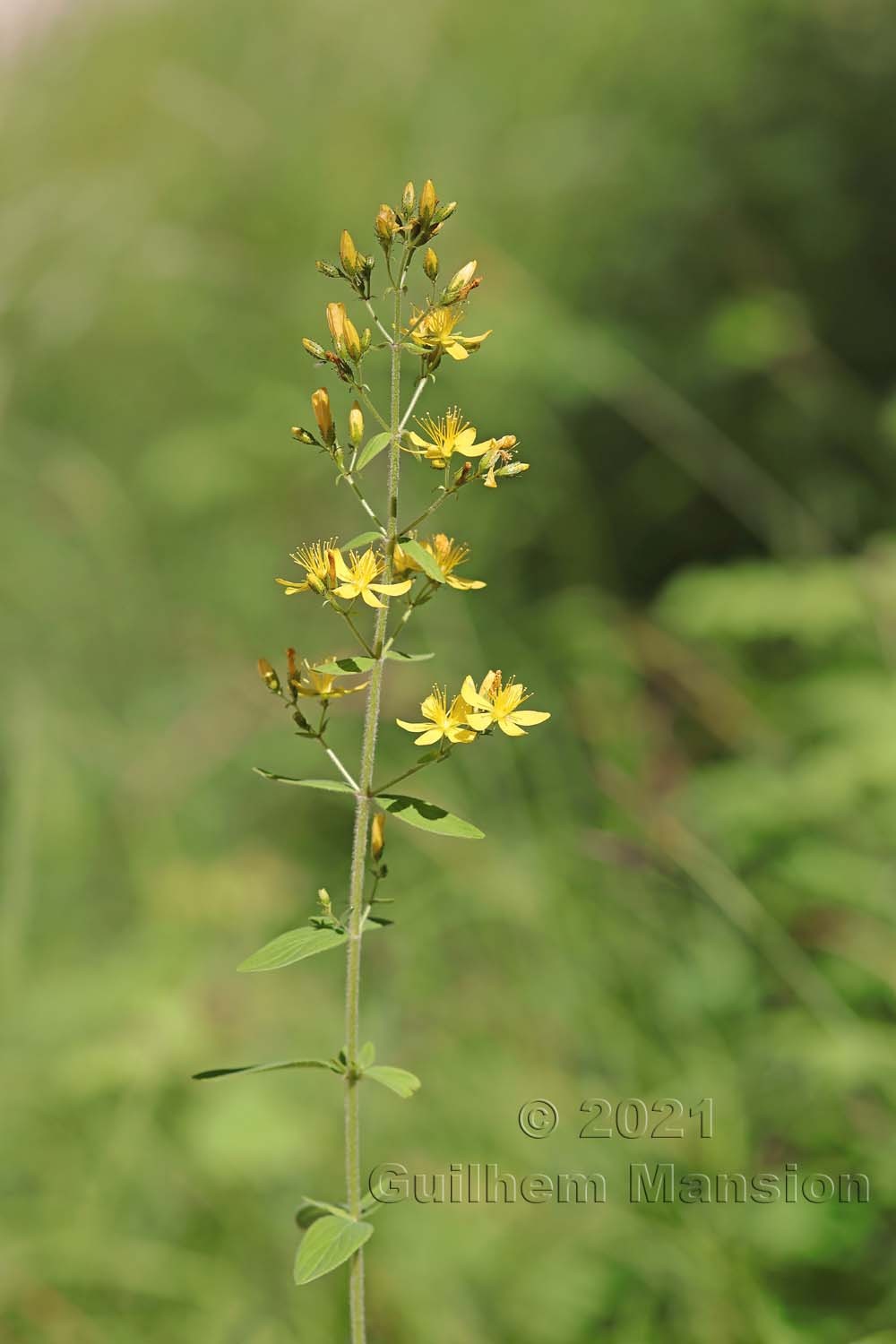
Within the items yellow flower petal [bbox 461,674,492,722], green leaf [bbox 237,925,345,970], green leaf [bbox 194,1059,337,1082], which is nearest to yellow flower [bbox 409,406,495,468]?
yellow flower petal [bbox 461,674,492,722]

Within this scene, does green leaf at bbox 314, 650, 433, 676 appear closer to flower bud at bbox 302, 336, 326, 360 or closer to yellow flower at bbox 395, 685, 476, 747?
yellow flower at bbox 395, 685, 476, 747

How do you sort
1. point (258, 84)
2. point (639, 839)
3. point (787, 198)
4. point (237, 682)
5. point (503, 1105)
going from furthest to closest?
point (258, 84)
point (787, 198)
point (237, 682)
point (639, 839)
point (503, 1105)

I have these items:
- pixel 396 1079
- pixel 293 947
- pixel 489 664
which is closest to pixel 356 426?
pixel 293 947

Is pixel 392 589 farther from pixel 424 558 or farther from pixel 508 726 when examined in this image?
pixel 508 726

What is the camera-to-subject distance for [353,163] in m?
4.60

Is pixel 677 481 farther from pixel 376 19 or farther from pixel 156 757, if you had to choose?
pixel 376 19

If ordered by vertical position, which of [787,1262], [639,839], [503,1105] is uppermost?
[639,839]

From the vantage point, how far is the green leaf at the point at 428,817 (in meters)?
1.02

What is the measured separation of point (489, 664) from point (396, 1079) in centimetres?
219

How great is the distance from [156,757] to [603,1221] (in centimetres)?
162

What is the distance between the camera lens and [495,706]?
1145 millimetres

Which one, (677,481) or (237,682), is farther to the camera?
(677,481)

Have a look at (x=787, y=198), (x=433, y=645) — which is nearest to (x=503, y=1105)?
(x=433, y=645)

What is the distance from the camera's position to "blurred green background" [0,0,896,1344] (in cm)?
210
